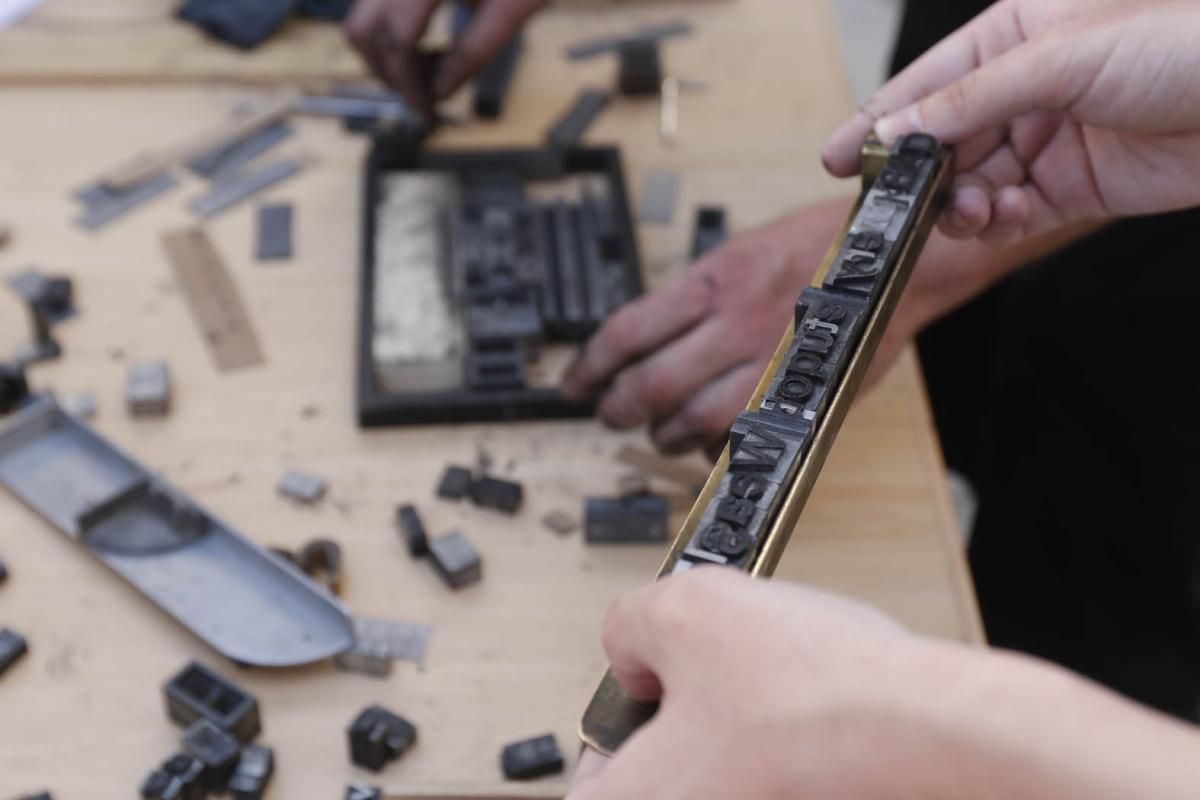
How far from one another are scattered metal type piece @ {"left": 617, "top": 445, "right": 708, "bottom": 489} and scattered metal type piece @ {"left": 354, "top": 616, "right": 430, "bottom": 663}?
1.00 feet

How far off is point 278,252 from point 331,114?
12.7 inches

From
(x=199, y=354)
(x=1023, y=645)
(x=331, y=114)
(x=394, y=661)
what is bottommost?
(x=1023, y=645)

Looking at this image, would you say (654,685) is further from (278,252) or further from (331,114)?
(331,114)

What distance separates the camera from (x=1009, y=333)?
6.03ft

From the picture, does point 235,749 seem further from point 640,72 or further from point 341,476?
point 640,72

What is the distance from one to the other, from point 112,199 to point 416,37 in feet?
1.53

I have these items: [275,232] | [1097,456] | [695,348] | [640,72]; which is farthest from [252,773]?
[1097,456]

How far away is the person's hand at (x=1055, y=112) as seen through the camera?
3.50 feet

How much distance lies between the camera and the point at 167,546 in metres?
1.21

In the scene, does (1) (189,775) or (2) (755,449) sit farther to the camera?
(1) (189,775)

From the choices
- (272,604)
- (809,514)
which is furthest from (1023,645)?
(272,604)

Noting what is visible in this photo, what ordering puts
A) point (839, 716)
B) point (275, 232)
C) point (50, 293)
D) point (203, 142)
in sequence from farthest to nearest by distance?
point (203, 142), point (275, 232), point (50, 293), point (839, 716)

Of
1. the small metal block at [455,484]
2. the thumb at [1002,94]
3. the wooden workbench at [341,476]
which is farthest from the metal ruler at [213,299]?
the thumb at [1002,94]

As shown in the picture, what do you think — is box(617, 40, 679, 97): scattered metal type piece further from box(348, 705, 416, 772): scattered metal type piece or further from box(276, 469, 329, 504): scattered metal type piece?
box(348, 705, 416, 772): scattered metal type piece
